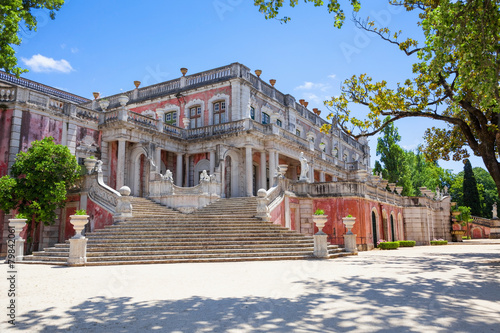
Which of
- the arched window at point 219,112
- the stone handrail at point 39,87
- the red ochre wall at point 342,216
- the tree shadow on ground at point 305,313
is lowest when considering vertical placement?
the tree shadow on ground at point 305,313

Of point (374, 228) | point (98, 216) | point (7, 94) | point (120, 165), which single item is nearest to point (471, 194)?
point (374, 228)

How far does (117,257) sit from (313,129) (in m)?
25.8

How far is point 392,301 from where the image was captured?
18.6ft

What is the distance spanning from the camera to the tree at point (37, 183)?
1483cm

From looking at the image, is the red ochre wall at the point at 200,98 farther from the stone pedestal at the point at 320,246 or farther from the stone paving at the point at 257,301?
the stone paving at the point at 257,301

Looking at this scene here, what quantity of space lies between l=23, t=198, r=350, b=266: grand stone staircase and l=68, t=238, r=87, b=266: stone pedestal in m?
0.26

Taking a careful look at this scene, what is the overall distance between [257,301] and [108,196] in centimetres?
1177

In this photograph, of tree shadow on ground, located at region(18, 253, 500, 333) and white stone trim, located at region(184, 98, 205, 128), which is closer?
tree shadow on ground, located at region(18, 253, 500, 333)

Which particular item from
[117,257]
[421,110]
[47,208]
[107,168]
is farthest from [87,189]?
[421,110]

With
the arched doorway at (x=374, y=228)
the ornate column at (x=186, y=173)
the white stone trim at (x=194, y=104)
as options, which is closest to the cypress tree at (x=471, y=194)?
the arched doorway at (x=374, y=228)

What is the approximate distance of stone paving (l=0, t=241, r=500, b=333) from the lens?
441 centimetres

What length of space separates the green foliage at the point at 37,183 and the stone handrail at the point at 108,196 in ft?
3.83

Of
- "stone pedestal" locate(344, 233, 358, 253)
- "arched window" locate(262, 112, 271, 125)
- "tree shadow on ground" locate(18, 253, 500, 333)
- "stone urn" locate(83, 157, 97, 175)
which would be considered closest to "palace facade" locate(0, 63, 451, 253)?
"arched window" locate(262, 112, 271, 125)

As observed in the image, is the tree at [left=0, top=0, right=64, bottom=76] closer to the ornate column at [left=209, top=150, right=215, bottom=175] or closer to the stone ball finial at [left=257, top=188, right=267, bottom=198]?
the stone ball finial at [left=257, top=188, right=267, bottom=198]
